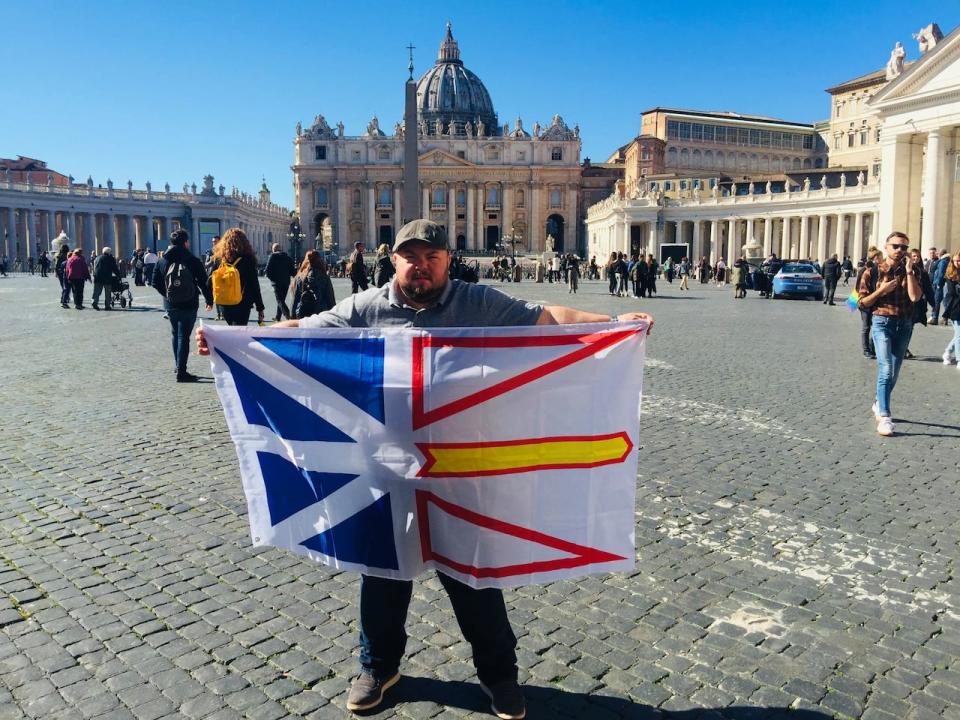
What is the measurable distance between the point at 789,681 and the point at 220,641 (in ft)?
6.70

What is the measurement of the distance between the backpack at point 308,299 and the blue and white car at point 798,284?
1983 cm

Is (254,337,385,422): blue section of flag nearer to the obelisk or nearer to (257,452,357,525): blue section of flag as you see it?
(257,452,357,525): blue section of flag

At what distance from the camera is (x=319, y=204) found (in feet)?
317

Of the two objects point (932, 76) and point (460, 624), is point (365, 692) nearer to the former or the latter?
point (460, 624)

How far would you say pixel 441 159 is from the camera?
9575 cm

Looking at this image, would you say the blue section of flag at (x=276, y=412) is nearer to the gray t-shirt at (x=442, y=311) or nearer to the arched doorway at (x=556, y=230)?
the gray t-shirt at (x=442, y=311)

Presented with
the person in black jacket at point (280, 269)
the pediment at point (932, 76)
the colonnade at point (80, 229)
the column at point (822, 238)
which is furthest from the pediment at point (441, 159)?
the person in black jacket at point (280, 269)

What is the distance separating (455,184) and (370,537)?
314 ft

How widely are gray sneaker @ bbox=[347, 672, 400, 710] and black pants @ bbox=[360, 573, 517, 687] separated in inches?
0.9

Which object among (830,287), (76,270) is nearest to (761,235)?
(830,287)

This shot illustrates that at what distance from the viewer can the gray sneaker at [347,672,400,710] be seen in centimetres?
278

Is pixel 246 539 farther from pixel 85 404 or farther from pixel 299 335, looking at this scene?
pixel 85 404

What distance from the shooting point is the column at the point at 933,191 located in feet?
109

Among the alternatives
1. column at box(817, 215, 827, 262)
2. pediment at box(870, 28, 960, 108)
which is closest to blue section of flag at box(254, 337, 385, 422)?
pediment at box(870, 28, 960, 108)
